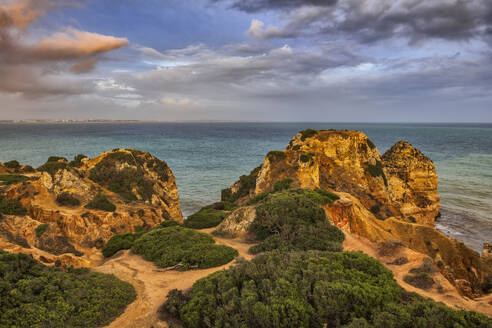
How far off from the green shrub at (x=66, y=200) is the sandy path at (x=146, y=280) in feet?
34.2

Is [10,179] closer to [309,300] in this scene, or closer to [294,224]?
[294,224]

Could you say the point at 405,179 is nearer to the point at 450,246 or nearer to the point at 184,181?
the point at 450,246

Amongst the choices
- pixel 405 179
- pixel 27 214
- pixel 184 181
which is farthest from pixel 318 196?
pixel 184 181

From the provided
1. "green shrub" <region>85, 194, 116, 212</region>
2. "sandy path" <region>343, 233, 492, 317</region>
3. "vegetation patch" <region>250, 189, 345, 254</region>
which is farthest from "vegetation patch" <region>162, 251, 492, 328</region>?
"green shrub" <region>85, 194, 116, 212</region>

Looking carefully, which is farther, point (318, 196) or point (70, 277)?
point (318, 196)

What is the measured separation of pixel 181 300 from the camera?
29.4ft

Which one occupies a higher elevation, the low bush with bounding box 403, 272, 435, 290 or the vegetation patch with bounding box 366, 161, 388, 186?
the vegetation patch with bounding box 366, 161, 388, 186

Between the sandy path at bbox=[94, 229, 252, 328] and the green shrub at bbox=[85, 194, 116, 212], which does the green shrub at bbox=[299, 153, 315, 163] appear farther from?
the green shrub at bbox=[85, 194, 116, 212]

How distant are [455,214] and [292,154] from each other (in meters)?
23.6

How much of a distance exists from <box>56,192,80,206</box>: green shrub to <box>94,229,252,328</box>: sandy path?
34.2 ft

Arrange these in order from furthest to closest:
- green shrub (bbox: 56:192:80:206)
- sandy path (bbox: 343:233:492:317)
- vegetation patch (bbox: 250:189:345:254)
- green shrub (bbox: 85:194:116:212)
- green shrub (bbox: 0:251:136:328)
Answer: green shrub (bbox: 85:194:116:212), green shrub (bbox: 56:192:80:206), vegetation patch (bbox: 250:189:345:254), sandy path (bbox: 343:233:492:317), green shrub (bbox: 0:251:136:328)

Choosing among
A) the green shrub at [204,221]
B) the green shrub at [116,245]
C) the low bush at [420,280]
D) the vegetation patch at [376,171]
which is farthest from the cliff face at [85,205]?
the vegetation patch at [376,171]

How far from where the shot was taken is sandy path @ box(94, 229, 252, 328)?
8477 millimetres

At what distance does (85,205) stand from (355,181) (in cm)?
2754
